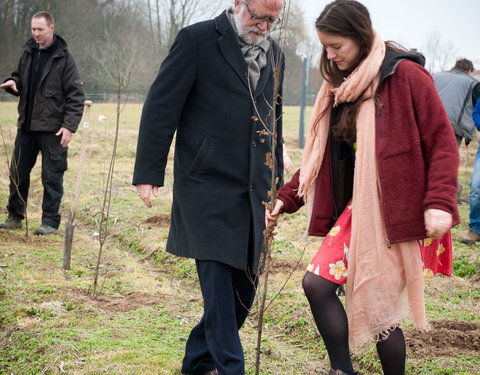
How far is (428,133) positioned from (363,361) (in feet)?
5.69

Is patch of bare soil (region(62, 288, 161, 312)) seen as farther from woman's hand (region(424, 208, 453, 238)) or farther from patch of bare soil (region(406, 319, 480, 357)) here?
woman's hand (region(424, 208, 453, 238))

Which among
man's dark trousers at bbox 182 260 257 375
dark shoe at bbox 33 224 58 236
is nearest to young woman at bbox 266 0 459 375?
man's dark trousers at bbox 182 260 257 375

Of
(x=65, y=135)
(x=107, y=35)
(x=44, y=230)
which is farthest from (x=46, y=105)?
(x=107, y=35)

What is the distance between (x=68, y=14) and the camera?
34281mm

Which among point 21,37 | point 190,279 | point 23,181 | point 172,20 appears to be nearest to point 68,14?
point 21,37

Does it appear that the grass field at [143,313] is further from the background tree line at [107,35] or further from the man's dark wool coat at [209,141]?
the background tree line at [107,35]

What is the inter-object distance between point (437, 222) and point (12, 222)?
5950 millimetres

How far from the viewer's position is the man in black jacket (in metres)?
7.10

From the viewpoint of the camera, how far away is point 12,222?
24.6 feet

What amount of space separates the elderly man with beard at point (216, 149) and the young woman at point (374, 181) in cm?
36

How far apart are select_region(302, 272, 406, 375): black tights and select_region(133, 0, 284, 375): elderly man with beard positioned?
0.39 metres

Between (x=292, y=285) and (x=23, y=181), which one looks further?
(x=23, y=181)

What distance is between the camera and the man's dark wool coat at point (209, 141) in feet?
10.5

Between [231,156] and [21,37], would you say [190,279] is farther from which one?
[21,37]
